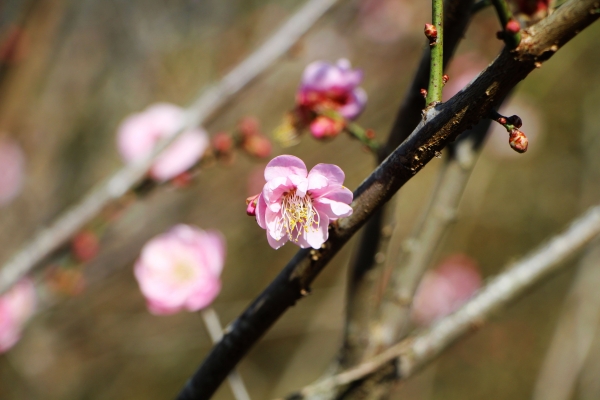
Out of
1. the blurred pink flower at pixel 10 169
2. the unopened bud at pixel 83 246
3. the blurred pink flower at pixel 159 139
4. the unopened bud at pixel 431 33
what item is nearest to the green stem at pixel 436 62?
the unopened bud at pixel 431 33

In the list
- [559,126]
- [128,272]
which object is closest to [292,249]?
[128,272]

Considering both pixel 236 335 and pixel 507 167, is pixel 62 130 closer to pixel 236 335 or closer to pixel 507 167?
pixel 236 335

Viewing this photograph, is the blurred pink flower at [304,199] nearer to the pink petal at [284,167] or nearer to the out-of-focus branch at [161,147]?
the pink petal at [284,167]

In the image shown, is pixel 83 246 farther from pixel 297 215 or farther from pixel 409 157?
pixel 409 157

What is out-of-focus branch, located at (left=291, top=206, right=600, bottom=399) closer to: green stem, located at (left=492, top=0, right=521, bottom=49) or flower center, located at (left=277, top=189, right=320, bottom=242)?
flower center, located at (left=277, top=189, right=320, bottom=242)

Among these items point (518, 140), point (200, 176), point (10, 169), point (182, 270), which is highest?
point (10, 169)

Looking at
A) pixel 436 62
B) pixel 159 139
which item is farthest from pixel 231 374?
pixel 159 139
